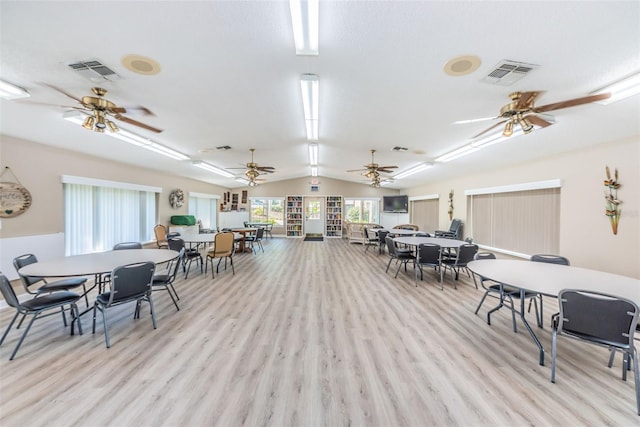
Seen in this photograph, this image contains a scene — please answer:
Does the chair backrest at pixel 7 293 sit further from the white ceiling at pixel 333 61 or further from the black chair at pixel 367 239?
the black chair at pixel 367 239

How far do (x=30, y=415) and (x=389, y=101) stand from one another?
4.52 metres

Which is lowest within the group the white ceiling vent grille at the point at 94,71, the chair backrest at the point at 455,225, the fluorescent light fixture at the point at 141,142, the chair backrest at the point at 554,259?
the chair backrest at the point at 554,259

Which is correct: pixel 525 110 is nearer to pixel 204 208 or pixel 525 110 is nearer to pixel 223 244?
pixel 223 244

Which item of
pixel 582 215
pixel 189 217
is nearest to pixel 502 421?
pixel 582 215

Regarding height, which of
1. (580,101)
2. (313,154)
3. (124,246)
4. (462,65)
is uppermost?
(313,154)

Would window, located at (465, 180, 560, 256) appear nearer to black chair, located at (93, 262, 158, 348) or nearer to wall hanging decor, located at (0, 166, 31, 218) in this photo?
black chair, located at (93, 262, 158, 348)

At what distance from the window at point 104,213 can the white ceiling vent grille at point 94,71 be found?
3029mm

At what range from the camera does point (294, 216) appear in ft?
40.1

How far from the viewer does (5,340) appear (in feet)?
8.15

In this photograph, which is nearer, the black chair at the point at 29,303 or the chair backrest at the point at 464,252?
the black chair at the point at 29,303

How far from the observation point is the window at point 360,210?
12.1m

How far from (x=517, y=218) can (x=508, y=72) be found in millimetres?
4175

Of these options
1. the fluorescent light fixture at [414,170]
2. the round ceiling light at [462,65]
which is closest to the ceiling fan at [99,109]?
the round ceiling light at [462,65]

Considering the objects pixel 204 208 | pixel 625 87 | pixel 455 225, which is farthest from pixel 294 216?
pixel 625 87
